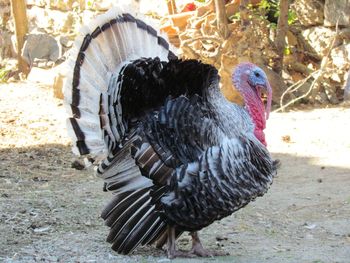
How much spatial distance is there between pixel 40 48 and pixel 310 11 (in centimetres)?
508

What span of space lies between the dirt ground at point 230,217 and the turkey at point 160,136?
0.33 metres

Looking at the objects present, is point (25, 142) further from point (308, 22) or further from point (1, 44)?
point (1, 44)

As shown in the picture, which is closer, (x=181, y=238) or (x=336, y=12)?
(x=181, y=238)

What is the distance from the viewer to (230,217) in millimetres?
5770

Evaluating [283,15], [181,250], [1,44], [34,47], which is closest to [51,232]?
[181,250]

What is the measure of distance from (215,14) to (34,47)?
4271 mm

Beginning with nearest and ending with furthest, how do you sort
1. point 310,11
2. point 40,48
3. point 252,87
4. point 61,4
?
point 252,87 < point 310,11 < point 40,48 < point 61,4

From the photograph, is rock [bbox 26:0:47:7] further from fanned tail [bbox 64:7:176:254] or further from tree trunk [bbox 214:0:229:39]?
fanned tail [bbox 64:7:176:254]

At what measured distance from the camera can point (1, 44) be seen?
47.4 ft

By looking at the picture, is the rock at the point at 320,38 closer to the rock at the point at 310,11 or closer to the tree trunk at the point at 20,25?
the rock at the point at 310,11

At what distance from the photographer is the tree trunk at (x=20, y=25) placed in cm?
1260

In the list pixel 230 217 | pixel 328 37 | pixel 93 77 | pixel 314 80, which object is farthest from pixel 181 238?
pixel 328 37

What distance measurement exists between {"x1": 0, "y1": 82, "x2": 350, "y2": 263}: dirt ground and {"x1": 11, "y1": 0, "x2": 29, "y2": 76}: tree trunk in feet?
12.5

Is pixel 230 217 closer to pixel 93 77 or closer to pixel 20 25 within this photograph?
pixel 93 77
